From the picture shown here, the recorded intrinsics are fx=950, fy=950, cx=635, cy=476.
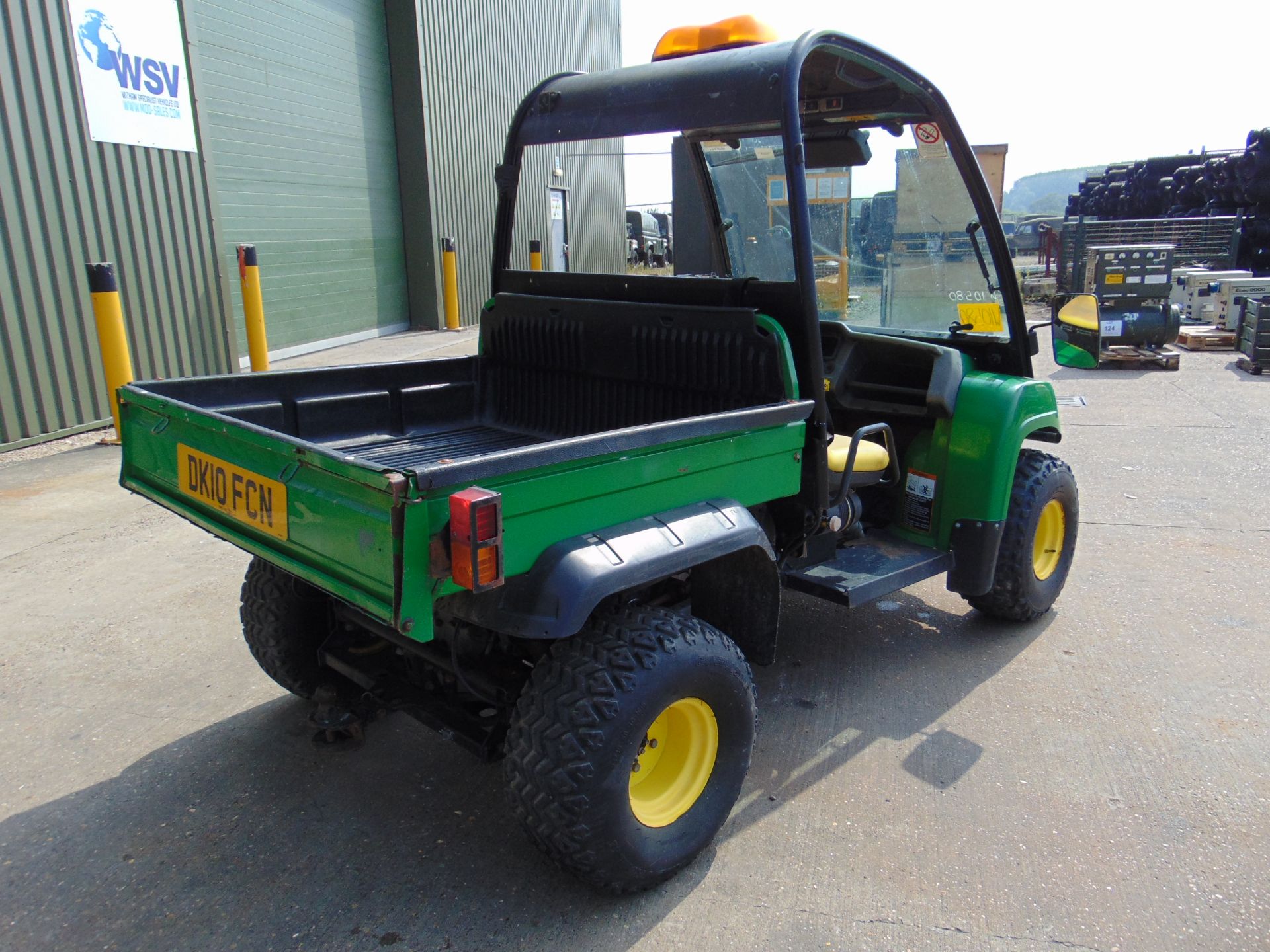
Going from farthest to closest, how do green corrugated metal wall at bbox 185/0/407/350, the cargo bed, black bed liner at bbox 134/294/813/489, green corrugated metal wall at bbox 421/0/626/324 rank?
1. green corrugated metal wall at bbox 421/0/626/324
2. green corrugated metal wall at bbox 185/0/407/350
3. black bed liner at bbox 134/294/813/489
4. the cargo bed

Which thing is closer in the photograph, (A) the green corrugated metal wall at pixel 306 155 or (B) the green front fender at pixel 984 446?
(B) the green front fender at pixel 984 446

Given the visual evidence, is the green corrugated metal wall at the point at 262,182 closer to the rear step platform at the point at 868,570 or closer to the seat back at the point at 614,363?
the seat back at the point at 614,363

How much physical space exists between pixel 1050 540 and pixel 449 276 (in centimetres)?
989

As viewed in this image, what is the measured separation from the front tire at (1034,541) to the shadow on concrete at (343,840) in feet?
1.46

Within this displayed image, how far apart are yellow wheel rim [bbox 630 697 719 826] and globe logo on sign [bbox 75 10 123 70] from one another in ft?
22.4

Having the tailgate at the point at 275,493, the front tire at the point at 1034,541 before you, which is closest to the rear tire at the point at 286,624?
the tailgate at the point at 275,493

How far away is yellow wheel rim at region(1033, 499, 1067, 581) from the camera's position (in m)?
4.11

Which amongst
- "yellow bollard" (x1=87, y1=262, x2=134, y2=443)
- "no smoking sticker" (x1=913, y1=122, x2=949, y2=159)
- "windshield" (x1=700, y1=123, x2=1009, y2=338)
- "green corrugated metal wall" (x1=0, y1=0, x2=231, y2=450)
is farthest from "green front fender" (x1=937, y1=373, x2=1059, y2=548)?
"green corrugated metal wall" (x1=0, y1=0, x2=231, y2=450)

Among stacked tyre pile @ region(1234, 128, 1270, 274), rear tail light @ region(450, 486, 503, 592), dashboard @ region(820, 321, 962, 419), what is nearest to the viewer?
rear tail light @ region(450, 486, 503, 592)

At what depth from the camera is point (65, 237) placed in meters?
6.75

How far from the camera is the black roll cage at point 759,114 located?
9.36 feet

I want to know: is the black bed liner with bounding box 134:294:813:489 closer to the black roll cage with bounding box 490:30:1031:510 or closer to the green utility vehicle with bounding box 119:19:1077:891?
the green utility vehicle with bounding box 119:19:1077:891

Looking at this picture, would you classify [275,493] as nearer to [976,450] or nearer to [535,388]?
[535,388]

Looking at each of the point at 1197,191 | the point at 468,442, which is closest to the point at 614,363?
the point at 468,442
